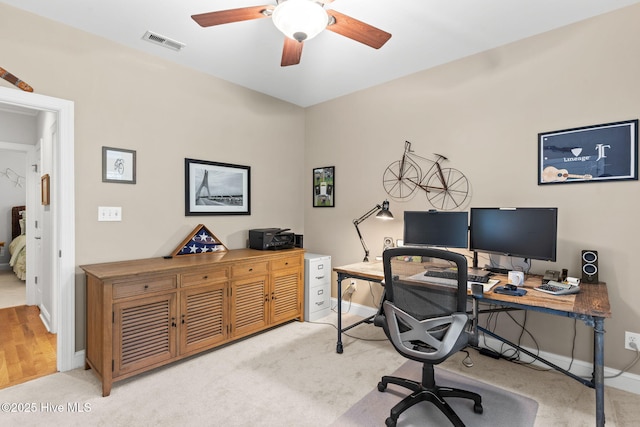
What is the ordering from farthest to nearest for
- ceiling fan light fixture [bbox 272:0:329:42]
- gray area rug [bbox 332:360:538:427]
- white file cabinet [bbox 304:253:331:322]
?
white file cabinet [bbox 304:253:331:322] < gray area rug [bbox 332:360:538:427] < ceiling fan light fixture [bbox 272:0:329:42]

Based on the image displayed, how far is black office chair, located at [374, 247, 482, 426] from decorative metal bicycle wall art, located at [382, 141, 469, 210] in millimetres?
1339

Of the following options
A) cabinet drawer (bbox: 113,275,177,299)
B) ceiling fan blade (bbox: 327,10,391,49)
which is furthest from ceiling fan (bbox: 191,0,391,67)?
cabinet drawer (bbox: 113,275,177,299)

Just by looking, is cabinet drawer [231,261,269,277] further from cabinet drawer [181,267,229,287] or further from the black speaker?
the black speaker

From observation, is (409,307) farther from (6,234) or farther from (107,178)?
(6,234)

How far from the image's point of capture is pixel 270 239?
3455mm

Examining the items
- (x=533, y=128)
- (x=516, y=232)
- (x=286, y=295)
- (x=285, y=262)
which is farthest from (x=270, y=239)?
(x=533, y=128)

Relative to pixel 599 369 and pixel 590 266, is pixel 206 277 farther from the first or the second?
pixel 590 266

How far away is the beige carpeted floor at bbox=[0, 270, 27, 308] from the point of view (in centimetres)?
418

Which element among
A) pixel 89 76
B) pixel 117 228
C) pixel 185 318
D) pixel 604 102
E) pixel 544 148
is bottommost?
pixel 185 318

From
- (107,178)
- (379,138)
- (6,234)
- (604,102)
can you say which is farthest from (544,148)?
(6,234)

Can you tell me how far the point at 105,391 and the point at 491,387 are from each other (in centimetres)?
263

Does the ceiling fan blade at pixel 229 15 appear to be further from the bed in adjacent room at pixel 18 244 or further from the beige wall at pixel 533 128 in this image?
the bed in adjacent room at pixel 18 244

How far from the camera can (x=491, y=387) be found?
7.47 feet

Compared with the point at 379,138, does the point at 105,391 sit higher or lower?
lower
